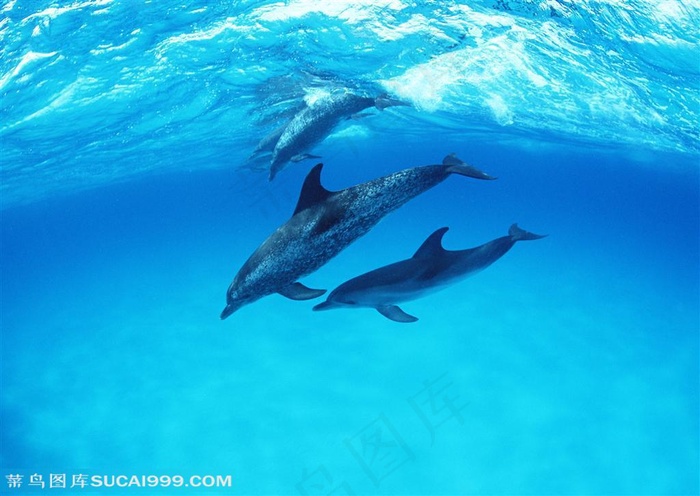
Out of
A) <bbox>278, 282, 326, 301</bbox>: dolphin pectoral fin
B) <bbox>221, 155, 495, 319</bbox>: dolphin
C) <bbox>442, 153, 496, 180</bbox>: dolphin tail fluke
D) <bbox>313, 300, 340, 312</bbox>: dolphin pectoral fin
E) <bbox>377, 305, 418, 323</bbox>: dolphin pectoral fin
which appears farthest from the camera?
<bbox>377, 305, 418, 323</bbox>: dolphin pectoral fin

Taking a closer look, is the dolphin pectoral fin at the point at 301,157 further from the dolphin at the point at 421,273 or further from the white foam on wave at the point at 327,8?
the white foam on wave at the point at 327,8

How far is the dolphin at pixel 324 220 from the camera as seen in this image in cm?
434

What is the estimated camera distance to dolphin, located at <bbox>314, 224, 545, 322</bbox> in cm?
605

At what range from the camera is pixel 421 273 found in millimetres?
6055

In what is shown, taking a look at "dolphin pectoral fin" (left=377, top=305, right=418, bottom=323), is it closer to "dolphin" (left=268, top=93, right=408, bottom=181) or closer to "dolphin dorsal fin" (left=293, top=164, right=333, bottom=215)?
"dolphin dorsal fin" (left=293, top=164, right=333, bottom=215)

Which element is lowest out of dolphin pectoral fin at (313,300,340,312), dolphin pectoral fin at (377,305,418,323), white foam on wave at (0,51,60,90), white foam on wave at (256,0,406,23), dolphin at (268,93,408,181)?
dolphin pectoral fin at (377,305,418,323)

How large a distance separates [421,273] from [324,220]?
7.06ft

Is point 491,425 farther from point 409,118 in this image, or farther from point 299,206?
point 409,118

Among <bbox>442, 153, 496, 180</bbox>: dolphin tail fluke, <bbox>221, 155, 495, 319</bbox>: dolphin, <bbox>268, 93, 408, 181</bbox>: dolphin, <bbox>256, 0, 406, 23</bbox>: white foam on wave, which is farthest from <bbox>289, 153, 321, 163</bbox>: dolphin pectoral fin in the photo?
<bbox>256, 0, 406, 23</bbox>: white foam on wave

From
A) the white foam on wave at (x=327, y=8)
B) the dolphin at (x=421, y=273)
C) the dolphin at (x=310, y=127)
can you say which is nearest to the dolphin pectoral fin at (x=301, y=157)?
the dolphin at (x=310, y=127)

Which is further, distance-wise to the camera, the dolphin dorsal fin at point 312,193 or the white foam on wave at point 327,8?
the white foam on wave at point 327,8

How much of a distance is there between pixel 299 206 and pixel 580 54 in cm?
1391

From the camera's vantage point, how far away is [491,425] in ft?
42.3

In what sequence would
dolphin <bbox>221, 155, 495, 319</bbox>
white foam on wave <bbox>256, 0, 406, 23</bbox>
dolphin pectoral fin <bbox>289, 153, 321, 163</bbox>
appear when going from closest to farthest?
1. dolphin <bbox>221, 155, 495, 319</bbox>
2. dolphin pectoral fin <bbox>289, 153, 321, 163</bbox>
3. white foam on wave <bbox>256, 0, 406, 23</bbox>
